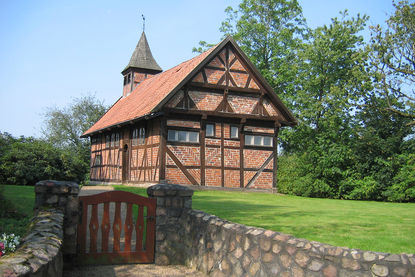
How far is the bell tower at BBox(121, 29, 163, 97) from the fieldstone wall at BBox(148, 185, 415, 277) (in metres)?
25.7

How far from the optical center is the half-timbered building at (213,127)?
1908 centimetres

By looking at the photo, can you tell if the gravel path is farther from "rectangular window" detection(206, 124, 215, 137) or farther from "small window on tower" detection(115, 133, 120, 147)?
"small window on tower" detection(115, 133, 120, 147)

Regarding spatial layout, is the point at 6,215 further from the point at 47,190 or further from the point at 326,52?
the point at 326,52

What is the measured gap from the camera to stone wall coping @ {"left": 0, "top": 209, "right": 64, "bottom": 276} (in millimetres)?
3422

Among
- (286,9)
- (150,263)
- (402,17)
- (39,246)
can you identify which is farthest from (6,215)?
(286,9)

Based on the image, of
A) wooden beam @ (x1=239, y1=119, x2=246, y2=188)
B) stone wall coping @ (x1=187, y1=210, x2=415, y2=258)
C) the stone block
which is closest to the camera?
stone wall coping @ (x1=187, y1=210, x2=415, y2=258)

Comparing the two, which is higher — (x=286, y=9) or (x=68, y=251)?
(x=286, y=9)

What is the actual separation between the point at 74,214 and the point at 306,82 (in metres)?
25.4

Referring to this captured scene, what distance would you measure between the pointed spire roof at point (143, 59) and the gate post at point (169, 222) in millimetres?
25762

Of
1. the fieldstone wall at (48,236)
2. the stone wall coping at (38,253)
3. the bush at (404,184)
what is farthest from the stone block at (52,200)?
the bush at (404,184)

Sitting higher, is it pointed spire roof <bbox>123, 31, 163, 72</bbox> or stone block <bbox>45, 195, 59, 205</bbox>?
pointed spire roof <bbox>123, 31, 163, 72</bbox>

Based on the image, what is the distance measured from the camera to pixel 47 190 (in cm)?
740

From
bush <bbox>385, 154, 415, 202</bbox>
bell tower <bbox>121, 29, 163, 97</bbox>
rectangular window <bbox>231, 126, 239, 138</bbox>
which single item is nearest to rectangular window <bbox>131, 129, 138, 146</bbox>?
rectangular window <bbox>231, 126, 239, 138</bbox>

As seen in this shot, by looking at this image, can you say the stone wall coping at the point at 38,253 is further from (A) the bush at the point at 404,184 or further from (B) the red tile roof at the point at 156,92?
(A) the bush at the point at 404,184
